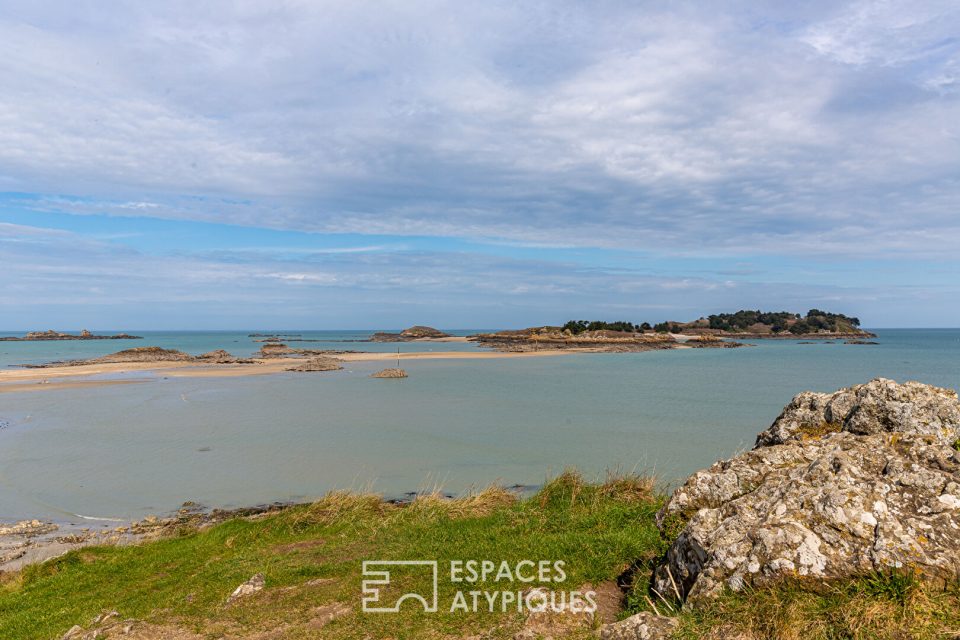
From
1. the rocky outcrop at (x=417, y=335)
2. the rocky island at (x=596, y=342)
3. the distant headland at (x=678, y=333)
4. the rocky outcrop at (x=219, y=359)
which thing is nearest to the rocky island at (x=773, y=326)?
the distant headland at (x=678, y=333)

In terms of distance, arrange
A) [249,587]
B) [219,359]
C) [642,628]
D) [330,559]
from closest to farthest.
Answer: [642,628] → [249,587] → [330,559] → [219,359]

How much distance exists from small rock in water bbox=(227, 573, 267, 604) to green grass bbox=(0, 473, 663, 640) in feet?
0.42

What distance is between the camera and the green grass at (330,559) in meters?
6.93

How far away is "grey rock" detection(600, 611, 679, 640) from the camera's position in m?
5.04

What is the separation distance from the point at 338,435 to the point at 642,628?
22669mm

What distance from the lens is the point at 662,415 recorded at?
31.0 m

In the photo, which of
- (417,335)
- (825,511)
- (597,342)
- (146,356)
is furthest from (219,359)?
(417,335)

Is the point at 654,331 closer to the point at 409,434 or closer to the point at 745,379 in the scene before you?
the point at 745,379

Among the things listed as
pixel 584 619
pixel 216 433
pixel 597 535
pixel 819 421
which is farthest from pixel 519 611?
pixel 216 433

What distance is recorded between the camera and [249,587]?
8016mm

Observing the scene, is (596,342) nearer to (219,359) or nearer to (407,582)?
(219,359)

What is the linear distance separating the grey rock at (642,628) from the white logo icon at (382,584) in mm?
2295

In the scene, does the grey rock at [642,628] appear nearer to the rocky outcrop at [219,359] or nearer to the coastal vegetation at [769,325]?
the rocky outcrop at [219,359]

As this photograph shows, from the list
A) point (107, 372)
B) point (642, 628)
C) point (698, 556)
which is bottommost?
point (107, 372)
